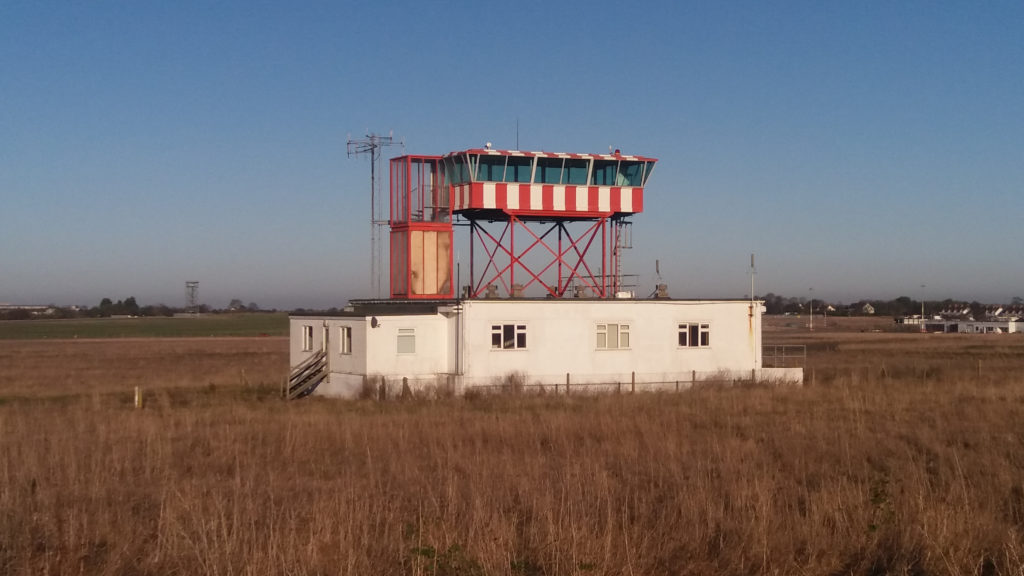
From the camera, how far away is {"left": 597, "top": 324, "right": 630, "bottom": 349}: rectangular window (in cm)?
3281

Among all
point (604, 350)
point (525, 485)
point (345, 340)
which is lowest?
point (525, 485)

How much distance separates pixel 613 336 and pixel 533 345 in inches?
112

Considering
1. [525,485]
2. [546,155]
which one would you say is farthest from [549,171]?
[525,485]

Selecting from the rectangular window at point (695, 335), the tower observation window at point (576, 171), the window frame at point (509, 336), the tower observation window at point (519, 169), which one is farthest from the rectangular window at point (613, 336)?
the tower observation window at point (519, 169)

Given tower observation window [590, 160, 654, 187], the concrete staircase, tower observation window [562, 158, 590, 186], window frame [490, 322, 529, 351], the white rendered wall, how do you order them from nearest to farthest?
the white rendered wall → window frame [490, 322, 529, 351] → the concrete staircase → tower observation window [562, 158, 590, 186] → tower observation window [590, 160, 654, 187]

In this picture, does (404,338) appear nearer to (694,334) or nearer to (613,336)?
(613,336)

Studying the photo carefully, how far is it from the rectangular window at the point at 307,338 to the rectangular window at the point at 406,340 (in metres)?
5.22

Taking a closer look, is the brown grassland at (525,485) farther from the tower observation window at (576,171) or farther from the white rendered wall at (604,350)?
the tower observation window at (576,171)

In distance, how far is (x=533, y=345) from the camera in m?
32.0

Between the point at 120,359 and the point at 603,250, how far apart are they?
121 ft

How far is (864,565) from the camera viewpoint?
1036 centimetres

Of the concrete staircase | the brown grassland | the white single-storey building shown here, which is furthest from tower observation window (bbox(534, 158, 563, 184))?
the concrete staircase

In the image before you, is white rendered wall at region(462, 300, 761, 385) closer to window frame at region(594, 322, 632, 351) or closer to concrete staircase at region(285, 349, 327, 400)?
window frame at region(594, 322, 632, 351)

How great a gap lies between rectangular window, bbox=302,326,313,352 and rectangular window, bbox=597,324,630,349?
33.9 feet
